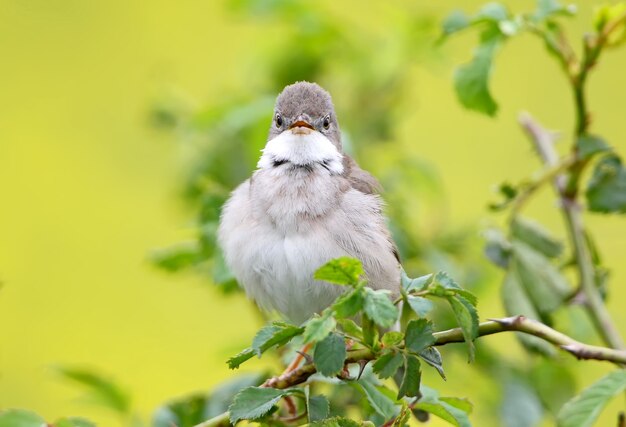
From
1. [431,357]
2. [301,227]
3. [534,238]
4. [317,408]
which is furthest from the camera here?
[301,227]

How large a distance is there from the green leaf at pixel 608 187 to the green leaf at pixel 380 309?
3.58ft

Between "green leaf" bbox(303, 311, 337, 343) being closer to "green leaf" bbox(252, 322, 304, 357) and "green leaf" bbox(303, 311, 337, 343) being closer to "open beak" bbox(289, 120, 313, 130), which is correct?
"green leaf" bbox(252, 322, 304, 357)

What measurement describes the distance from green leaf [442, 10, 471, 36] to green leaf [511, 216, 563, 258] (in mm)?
559

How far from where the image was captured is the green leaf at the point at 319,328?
1584 millimetres

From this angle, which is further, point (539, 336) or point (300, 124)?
point (300, 124)

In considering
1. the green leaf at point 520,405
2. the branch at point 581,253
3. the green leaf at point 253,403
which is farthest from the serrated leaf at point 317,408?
the green leaf at point 520,405

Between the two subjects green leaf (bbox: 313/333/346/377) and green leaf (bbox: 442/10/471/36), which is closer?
green leaf (bbox: 313/333/346/377)

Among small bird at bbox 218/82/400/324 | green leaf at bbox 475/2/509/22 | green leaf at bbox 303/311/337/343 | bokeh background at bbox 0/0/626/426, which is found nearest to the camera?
green leaf at bbox 303/311/337/343

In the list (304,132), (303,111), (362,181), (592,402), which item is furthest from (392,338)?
(303,111)

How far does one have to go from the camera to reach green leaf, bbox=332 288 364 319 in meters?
1.61

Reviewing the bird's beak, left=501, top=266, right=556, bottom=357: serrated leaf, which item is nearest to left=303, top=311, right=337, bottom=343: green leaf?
left=501, top=266, right=556, bottom=357: serrated leaf

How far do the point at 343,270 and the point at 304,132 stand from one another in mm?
1518

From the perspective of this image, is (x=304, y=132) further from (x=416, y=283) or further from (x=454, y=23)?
(x=416, y=283)

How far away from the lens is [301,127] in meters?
3.15
